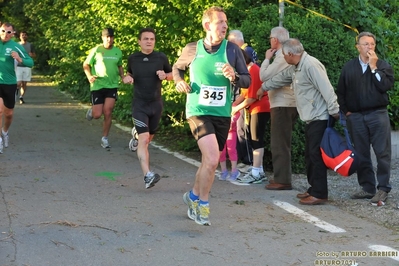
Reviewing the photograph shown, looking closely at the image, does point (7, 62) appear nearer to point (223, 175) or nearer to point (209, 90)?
point (223, 175)

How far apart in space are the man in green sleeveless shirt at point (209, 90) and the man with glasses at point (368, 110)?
6.14ft

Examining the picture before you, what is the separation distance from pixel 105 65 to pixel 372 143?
223 inches

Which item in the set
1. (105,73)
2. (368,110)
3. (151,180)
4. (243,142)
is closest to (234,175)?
(243,142)

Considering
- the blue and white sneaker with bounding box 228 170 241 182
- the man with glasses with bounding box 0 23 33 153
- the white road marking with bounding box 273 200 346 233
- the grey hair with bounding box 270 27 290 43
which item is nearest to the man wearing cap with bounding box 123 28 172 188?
the blue and white sneaker with bounding box 228 170 241 182

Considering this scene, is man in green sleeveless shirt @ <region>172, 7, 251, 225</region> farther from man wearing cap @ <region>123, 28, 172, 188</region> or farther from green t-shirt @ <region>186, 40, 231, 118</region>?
man wearing cap @ <region>123, 28, 172, 188</region>

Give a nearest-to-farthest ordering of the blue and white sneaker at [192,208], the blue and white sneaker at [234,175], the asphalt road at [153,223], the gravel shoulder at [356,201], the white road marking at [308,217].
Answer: the asphalt road at [153,223], the white road marking at [308,217], the blue and white sneaker at [192,208], the gravel shoulder at [356,201], the blue and white sneaker at [234,175]

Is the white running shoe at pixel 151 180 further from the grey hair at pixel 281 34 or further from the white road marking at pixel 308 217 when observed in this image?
the grey hair at pixel 281 34

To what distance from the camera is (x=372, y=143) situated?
9.43 meters

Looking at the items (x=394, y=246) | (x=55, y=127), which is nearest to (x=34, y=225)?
(x=394, y=246)

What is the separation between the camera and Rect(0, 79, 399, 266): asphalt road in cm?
673

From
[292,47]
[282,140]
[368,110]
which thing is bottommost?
[282,140]

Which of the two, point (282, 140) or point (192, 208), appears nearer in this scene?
point (192, 208)

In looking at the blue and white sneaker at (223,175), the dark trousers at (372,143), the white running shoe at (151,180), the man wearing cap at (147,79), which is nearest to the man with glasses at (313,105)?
the dark trousers at (372,143)

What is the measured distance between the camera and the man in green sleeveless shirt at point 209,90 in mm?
7922
